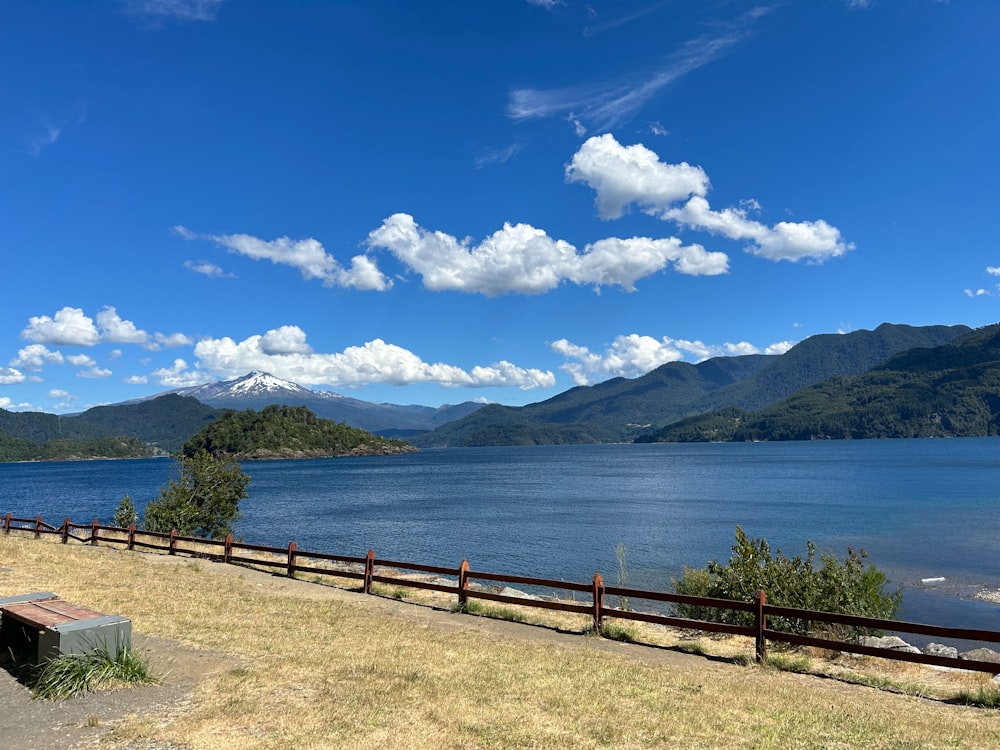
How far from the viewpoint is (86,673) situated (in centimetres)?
956

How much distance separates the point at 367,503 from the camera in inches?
3521

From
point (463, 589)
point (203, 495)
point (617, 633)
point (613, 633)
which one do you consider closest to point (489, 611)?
point (463, 589)

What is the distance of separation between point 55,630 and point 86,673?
0.81 m

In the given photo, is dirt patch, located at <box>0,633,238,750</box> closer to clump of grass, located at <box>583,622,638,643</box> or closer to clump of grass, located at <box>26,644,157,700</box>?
clump of grass, located at <box>26,644,157,700</box>

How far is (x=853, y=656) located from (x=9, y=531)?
41.1 m

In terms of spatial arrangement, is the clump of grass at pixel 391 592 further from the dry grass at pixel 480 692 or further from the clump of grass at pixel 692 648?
the clump of grass at pixel 692 648

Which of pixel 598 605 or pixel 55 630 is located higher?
pixel 55 630

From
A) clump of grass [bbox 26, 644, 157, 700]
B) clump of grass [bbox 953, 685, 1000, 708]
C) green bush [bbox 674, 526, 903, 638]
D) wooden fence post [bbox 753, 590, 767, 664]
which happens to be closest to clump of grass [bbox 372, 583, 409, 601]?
green bush [bbox 674, 526, 903, 638]

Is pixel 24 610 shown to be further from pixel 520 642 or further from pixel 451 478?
pixel 451 478

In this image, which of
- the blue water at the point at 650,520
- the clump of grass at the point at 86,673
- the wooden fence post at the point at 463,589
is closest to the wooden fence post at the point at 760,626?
the wooden fence post at the point at 463,589

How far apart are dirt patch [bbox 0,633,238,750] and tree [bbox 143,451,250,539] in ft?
115

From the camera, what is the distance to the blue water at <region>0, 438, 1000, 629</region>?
4028 centimetres

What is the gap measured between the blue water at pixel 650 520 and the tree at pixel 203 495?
8171 millimetres

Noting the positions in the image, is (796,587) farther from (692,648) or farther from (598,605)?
(598,605)
